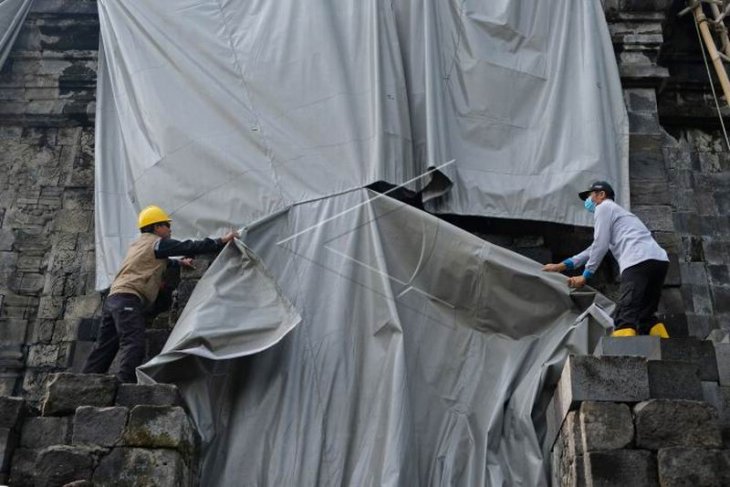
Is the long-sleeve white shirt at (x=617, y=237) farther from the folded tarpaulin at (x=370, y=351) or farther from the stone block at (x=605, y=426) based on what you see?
the stone block at (x=605, y=426)

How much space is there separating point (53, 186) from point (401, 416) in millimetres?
5339

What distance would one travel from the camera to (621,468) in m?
6.75

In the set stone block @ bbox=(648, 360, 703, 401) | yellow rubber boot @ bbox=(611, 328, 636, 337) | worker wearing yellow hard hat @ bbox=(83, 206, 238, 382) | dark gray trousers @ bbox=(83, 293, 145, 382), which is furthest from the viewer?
worker wearing yellow hard hat @ bbox=(83, 206, 238, 382)

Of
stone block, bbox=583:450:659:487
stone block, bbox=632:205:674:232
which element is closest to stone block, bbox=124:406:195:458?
stone block, bbox=583:450:659:487

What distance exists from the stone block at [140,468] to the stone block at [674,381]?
3069 millimetres

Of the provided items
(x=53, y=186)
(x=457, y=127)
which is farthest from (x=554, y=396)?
(x=53, y=186)

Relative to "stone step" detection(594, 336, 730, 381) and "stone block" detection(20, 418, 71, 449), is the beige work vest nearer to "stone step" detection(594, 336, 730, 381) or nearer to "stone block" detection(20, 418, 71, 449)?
"stone block" detection(20, 418, 71, 449)

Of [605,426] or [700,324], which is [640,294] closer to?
[605,426]

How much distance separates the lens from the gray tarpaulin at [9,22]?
39.3ft

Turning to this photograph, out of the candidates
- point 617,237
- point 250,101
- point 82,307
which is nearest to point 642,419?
point 617,237

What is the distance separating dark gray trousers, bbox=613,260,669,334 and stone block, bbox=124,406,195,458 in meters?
3.15

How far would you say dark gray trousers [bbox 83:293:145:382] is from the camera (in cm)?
818

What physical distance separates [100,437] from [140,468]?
1.18 ft

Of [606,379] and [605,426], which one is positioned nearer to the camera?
[605,426]
